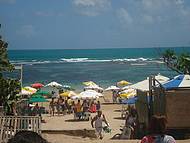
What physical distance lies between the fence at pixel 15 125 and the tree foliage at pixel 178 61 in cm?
1318

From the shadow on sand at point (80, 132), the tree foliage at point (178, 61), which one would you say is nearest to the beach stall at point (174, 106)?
the shadow on sand at point (80, 132)

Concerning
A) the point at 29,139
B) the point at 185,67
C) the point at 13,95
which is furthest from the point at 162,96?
the point at 185,67

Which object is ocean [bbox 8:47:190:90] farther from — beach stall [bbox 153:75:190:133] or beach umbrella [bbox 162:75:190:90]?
beach stall [bbox 153:75:190:133]

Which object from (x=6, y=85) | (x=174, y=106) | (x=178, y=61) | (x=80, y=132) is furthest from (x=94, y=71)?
(x=6, y=85)

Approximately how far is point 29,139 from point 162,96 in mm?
9975

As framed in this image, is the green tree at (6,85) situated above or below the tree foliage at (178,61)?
below

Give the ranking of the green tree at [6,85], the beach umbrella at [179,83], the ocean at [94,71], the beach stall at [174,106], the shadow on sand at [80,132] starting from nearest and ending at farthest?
the green tree at [6,85]
the beach stall at [174,106]
the beach umbrella at [179,83]
the shadow on sand at [80,132]
the ocean at [94,71]

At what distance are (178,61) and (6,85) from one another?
14.7m

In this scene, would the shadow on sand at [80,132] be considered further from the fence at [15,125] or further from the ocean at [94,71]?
the ocean at [94,71]

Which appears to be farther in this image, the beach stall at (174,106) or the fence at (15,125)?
the beach stall at (174,106)

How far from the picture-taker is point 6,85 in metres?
10.2

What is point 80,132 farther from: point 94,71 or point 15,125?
point 94,71

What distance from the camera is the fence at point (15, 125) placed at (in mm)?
9293

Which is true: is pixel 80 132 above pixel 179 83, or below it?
below
